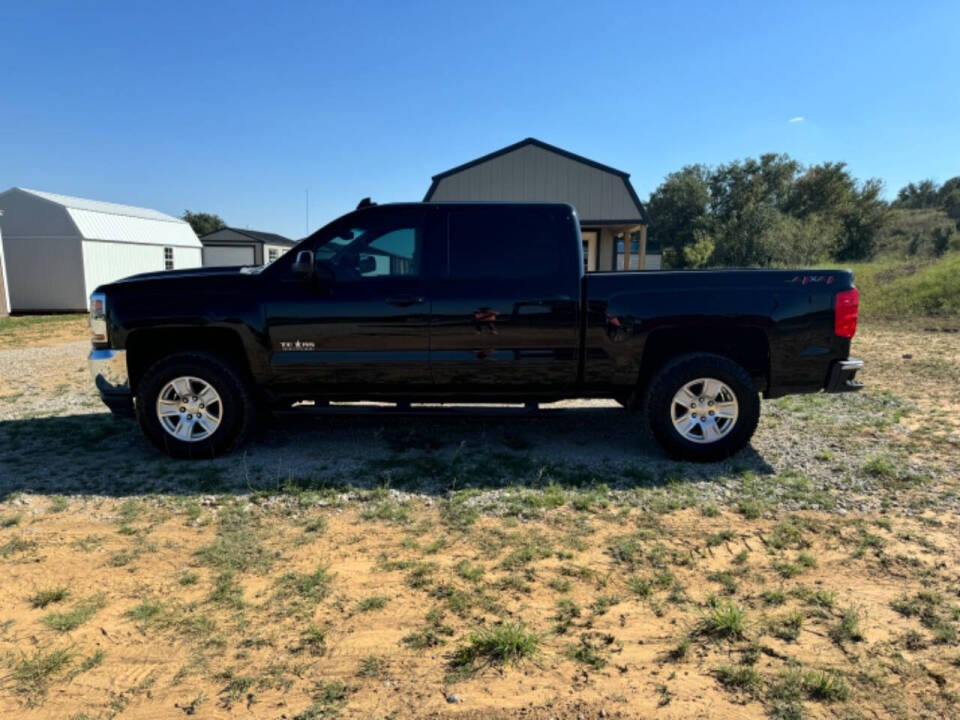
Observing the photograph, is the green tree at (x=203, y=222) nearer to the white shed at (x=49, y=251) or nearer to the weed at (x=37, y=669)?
the white shed at (x=49, y=251)

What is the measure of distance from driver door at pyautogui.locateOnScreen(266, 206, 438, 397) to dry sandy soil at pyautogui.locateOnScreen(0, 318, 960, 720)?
36 cm

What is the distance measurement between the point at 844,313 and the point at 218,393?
16.1ft

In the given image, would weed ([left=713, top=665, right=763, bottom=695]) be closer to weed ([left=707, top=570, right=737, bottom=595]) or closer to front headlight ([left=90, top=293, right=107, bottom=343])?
weed ([left=707, top=570, right=737, bottom=595])

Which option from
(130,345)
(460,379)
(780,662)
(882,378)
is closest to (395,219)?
(460,379)

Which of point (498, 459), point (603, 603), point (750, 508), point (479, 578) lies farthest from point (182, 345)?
point (750, 508)

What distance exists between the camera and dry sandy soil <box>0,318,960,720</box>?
2.22m

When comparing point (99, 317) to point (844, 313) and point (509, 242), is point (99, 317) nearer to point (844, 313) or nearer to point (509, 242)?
point (509, 242)

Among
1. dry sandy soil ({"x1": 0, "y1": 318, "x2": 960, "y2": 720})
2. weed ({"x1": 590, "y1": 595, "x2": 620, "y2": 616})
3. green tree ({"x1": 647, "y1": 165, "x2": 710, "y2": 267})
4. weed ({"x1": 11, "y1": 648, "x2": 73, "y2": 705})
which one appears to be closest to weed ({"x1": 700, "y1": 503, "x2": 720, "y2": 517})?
dry sandy soil ({"x1": 0, "y1": 318, "x2": 960, "y2": 720})

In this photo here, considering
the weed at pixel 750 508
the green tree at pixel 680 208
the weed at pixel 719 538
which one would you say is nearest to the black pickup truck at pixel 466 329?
the weed at pixel 750 508

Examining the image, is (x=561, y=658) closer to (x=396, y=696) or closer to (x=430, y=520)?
(x=396, y=696)

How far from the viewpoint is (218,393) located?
4680 millimetres

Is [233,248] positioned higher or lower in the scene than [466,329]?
higher

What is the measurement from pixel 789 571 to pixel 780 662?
817 millimetres

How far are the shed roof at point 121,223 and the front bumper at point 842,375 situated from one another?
2550 cm
